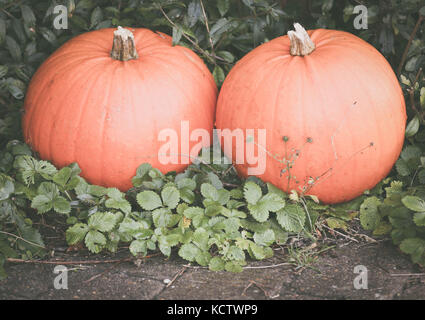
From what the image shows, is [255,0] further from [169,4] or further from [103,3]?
[103,3]

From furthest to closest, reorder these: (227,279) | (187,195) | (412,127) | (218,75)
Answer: (218,75) → (412,127) → (187,195) → (227,279)

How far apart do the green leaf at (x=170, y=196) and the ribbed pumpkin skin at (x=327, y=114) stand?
1.45 ft

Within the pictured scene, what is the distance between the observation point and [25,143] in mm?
2648

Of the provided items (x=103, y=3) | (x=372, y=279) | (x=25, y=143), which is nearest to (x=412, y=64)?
(x=372, y=279)

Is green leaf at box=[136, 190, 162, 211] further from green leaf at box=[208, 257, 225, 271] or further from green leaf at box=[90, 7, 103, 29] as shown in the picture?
green leaf at box=[90, 7, 103, 29]

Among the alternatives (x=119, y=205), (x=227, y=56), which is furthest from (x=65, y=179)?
(x=227, y=56)

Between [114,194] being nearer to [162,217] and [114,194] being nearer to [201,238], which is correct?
[162,217]

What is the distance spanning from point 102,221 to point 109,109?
0.57 m

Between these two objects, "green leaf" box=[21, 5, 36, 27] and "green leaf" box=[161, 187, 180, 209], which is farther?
"green leaf" box=[21, 5, 36, 27]

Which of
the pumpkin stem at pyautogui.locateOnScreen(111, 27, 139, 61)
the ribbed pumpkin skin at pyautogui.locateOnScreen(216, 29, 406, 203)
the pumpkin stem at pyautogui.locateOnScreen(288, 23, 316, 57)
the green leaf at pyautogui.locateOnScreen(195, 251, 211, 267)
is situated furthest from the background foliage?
the pumpkin stem at pyautogui.locateOnScreen(288, 23, 316, 57)

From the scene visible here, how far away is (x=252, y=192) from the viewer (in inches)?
90.1

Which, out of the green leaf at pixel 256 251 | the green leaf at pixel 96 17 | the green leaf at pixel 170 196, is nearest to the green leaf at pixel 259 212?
the green leaf at pixel 256 251

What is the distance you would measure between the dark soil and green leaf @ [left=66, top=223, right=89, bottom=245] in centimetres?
9

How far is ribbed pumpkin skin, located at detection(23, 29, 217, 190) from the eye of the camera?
8.07ft
